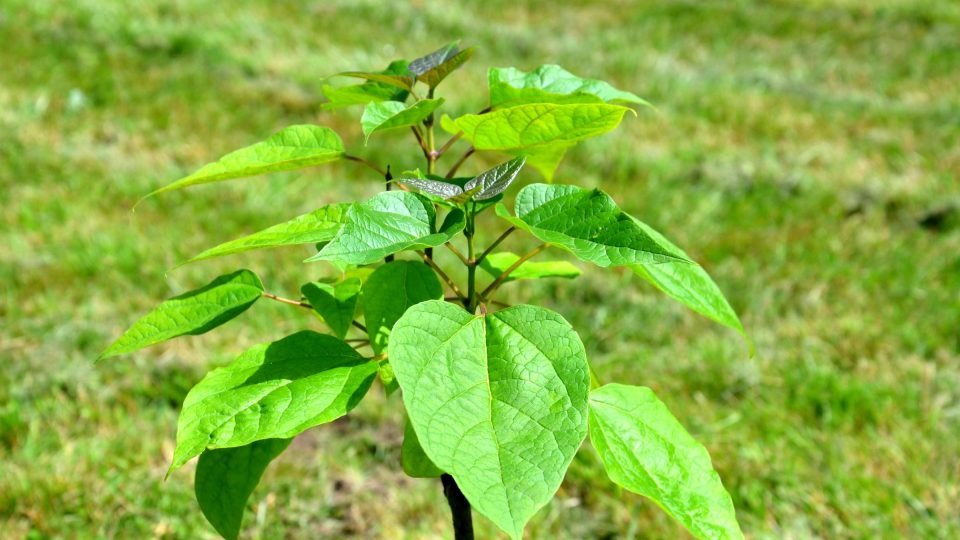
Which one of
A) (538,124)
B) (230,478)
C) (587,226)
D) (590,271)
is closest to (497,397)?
(587,226)

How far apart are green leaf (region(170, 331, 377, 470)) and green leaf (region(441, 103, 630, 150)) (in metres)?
0.30

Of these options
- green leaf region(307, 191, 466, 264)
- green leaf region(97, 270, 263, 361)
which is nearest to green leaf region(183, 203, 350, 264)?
green leaf region(307, 191, 466, 264)

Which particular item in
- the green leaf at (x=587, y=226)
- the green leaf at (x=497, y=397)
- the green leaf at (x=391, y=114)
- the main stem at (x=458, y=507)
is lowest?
the main stem at (x=458, y=507)

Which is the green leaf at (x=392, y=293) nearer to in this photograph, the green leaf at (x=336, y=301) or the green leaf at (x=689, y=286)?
the green leaf at (x=336, y=301)

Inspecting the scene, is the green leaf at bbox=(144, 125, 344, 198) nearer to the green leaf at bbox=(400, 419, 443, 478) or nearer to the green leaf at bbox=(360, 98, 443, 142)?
the green leaf at bbox=(360, 98, 443, 142)

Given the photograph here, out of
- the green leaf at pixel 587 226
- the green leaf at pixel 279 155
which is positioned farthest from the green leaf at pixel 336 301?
the green leaf at pixel 587 226

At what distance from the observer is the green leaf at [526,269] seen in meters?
1.37

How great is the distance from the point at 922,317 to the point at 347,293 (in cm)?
243

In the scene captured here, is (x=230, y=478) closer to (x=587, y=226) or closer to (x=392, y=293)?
(x=392, y=293)

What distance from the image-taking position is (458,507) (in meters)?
1.28

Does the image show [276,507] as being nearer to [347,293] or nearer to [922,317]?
[347,293]

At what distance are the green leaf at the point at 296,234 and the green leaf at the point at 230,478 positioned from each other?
28 centimetres

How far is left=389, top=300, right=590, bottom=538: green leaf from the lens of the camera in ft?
2.75

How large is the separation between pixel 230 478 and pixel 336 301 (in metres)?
0.26
